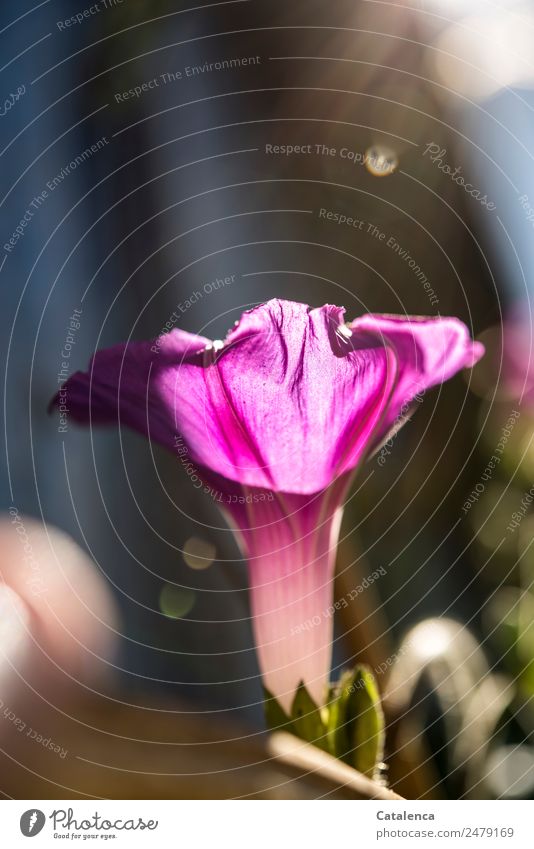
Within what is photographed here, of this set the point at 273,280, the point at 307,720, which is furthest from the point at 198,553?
the point at 307,720

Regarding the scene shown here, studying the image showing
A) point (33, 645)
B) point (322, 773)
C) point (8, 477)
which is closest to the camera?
point (322, 773)

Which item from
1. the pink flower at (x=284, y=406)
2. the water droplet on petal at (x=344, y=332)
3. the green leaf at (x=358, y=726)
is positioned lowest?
the green leaf at (x=358, y=726)

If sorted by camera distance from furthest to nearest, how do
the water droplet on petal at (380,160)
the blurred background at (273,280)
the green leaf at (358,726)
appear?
1. the water droplet on petal at (380,160)
2. the blurred background at (273,280)
3. the green leaf at (358,726)

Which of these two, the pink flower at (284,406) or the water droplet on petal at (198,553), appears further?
the water droplet on petal at (198,553)

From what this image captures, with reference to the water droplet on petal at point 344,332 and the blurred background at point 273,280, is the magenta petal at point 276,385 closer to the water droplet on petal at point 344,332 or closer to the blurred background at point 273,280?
the water droplet on petal at point 344,332

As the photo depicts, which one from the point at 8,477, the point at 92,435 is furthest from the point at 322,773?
the point at 92,435

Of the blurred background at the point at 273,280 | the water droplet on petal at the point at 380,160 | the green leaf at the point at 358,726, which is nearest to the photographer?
the green leaf at the point at 358,726

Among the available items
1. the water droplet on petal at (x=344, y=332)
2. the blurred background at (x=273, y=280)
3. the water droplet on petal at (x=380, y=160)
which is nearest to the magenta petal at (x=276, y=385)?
the water droplet on petal at (x=344, y=332)

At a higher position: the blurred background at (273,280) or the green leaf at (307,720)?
the blurred background at (273,280)

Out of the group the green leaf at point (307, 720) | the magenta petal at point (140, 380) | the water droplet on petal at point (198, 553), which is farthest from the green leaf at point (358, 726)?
the water droplet on petal at point (198, 553)

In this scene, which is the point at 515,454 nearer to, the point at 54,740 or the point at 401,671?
the point at 401,671
